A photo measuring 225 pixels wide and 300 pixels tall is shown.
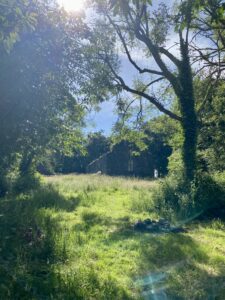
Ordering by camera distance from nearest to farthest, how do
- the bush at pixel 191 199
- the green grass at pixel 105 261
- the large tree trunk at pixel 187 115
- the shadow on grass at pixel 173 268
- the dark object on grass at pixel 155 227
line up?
the green grass at pixel 105 261 < the shadow on grass at pixel 173 268 < the dark object on grass at pixel 155 227 < the bush at pixel 191 199 < the large tree trunk at pixel 187 115

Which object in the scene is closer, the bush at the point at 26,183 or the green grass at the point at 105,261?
the green grass at the point at 105,261

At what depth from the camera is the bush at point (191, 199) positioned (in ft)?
40.6

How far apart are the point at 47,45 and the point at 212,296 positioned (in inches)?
276

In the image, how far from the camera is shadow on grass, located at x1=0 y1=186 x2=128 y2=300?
16.4 feet

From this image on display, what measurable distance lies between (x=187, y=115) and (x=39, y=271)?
41.3 feet

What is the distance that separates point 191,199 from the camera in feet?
42.9

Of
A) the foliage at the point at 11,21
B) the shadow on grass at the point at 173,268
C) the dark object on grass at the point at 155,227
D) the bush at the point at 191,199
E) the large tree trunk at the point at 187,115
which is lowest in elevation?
the shadow on grass at the point at 173,268

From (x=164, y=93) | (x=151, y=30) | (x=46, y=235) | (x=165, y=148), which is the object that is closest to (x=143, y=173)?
(x=165, y=148)

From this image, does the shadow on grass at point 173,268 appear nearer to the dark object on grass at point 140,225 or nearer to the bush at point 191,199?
the dark object on grass at point 140,225

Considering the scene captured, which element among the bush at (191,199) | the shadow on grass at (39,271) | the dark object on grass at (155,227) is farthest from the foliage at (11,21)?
the bush at (191,199)

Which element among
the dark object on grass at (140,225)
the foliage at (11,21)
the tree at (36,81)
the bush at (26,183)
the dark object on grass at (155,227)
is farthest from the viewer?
the bush at (26,183)

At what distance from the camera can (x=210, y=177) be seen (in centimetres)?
1426

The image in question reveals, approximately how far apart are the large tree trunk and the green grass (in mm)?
6046

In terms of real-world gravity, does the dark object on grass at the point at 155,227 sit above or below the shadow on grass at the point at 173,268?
above
